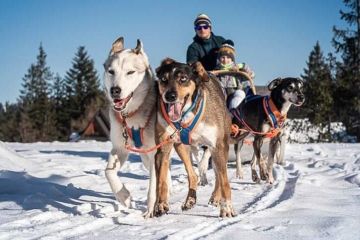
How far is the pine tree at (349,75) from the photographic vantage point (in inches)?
1090

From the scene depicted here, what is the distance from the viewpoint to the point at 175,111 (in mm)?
4246

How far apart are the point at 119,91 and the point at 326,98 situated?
23.9 meters

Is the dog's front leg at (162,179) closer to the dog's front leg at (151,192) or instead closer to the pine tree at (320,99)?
the dog's front leg at (151,192)

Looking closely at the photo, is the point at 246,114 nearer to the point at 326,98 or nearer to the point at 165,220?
the point at 165,220

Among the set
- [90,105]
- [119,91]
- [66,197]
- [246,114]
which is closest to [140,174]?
[246,114]

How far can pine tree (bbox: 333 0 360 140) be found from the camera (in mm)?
27688

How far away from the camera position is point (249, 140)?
31.5ft

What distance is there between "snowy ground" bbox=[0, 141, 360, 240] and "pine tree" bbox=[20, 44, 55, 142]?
45.9 meters

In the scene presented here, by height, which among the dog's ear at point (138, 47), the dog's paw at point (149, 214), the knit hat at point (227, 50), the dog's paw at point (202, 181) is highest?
the knit hat at point (227, 50)

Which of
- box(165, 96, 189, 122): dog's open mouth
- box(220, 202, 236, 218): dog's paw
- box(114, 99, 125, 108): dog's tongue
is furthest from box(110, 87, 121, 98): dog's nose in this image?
box(220, 202, 236, 218): dog's paw

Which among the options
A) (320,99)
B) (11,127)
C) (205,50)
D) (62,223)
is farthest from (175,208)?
(11,127)

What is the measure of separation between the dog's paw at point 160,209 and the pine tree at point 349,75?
24.7 metres

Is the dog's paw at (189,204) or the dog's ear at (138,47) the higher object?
the dog's ear at (138,47)

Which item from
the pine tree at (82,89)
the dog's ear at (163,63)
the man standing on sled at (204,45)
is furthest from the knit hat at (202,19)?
the pine tree at (82,89)
